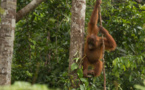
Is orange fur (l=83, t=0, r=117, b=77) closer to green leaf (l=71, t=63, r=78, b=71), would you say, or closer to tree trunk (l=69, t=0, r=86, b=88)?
tree trunk (l=69, t=0, r=86, b=88)

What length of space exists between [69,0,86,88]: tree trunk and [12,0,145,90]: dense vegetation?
3.62ft

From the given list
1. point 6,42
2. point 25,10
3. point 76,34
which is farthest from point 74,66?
point 25,10

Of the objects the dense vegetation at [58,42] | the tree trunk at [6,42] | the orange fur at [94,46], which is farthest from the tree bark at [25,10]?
the orange fur at [94,46]

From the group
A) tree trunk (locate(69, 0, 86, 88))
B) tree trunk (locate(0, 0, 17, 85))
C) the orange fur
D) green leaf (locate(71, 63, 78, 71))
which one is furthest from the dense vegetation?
tree trunk (locate(0, 0, 17, 85))

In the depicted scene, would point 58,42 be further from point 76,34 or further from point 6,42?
point 6,42

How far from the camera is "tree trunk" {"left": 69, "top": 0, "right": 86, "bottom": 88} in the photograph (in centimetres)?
439

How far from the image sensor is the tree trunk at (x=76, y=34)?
173 inches

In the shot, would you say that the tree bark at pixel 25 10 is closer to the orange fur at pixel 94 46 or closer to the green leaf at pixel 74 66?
the orange fur at pixel 94 46

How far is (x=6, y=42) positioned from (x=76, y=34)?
1.49 metres

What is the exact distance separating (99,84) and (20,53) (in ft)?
8.22

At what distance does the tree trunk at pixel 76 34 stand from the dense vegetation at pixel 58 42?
1102 mm

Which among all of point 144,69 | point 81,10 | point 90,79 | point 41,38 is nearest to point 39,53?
point 41,38

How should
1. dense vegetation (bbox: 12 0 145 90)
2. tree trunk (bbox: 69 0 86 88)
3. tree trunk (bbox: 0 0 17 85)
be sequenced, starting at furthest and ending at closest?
dense vegetation (bbox: 12 0 145 90)
tree trunk (bbox: 69 0 86 88)
tree trunk (bbox: 0 0 17 85)

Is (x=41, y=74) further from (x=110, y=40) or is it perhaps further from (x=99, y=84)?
(x=110, y=40)
